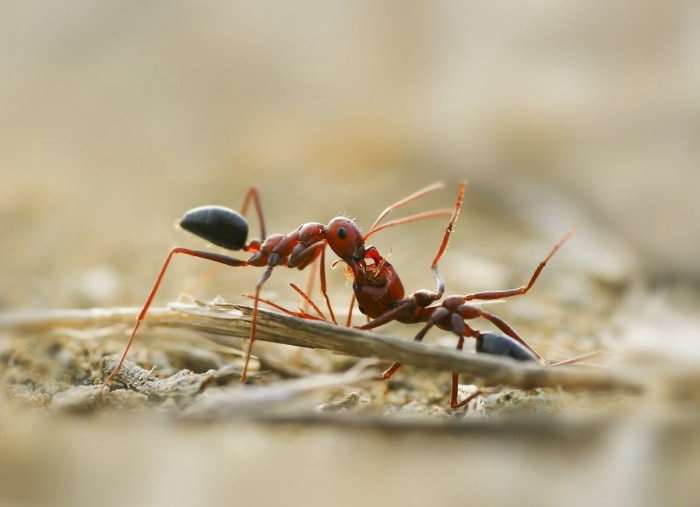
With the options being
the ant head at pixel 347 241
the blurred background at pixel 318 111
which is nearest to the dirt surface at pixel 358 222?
the blurred background at pixel 318 111

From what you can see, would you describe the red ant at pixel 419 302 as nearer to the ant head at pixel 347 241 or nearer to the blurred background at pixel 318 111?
the ant head at pixel 347 241

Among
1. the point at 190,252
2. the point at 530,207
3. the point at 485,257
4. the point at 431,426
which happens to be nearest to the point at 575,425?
the point at 431,426

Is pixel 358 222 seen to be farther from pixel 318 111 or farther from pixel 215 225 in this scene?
pixel 318 111

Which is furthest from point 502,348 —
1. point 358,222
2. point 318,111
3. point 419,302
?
point 318,111

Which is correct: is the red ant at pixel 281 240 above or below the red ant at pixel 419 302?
above

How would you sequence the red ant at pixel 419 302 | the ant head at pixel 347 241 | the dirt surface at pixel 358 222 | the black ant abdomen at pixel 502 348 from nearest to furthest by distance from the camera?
the dirt surface at pixel 358 222 < the black ant abdomen at pixel 502 348 < the red ant at pixel 419 302 < the ant head at pixel 347 241

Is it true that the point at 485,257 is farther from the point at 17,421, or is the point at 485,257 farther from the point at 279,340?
the point at 17,421
